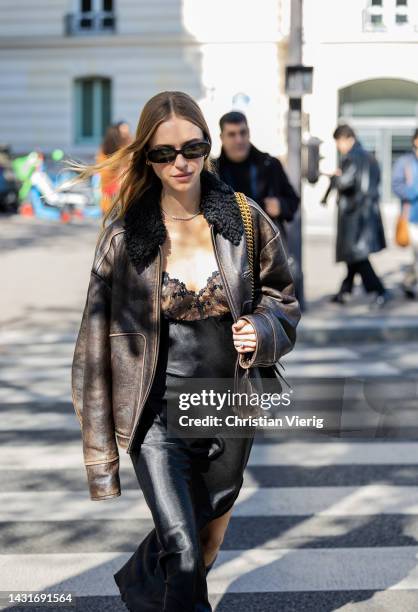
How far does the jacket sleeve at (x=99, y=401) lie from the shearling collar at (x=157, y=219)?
120 millimetres

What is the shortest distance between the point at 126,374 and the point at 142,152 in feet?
2.24

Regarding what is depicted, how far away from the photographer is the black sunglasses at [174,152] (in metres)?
3.59

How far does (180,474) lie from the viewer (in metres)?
3.52

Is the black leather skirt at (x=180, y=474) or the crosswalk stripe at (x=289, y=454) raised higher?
the black leather skirt at (x=180, y=474)

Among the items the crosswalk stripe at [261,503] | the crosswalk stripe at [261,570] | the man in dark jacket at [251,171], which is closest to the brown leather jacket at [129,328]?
the crosswalk stripe at [261,570]

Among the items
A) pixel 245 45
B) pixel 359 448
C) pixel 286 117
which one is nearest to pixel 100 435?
pixel 359 448

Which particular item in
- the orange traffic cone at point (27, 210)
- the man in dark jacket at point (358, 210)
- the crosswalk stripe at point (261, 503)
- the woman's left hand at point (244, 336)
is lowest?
the orange traffic cone at point (27, 210)

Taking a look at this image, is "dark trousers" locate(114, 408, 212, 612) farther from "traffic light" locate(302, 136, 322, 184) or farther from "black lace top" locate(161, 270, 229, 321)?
"traffic light" locate(302, 136, 322, 184)

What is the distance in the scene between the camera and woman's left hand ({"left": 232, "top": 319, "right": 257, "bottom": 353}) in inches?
136

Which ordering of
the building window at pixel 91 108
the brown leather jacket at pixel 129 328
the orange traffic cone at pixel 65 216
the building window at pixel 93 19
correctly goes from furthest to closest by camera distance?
the building window at pixel 93 19 → the building window at pixel 91 108 → the orange traffic cone at pixel 65 216 → the brown leather jacket at pixel 129 328

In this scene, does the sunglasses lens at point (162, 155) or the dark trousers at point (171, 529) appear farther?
the sunglasses lens at point (162, 155)

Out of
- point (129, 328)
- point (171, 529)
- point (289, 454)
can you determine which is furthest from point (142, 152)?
point (289, 454)

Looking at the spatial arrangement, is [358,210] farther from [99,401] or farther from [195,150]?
[99,401]

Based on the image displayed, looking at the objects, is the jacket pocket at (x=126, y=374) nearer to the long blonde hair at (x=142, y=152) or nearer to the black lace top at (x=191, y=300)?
the black lace top at (x=191, y=300)
